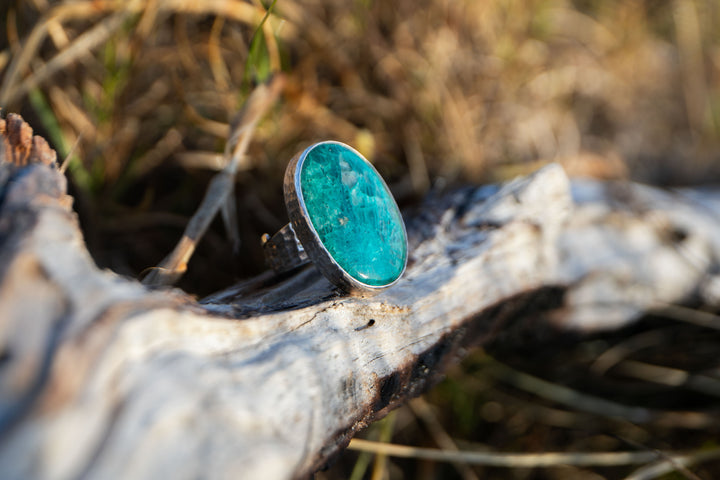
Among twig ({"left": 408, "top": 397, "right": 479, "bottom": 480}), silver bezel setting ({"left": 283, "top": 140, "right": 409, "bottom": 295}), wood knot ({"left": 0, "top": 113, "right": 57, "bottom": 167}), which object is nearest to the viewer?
wood knot ({"left": 0, "top": 113, "right": 57, "bottom": 167})

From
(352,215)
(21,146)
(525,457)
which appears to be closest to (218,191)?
(352,215)

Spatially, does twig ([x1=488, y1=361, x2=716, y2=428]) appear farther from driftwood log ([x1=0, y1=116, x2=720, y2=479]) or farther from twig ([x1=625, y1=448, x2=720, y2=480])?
driftwood log ([x1=0, y1=116, x2=720, y2=479])

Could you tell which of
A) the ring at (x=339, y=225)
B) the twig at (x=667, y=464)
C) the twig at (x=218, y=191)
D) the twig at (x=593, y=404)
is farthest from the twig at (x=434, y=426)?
the twig at (x=218, y=191)

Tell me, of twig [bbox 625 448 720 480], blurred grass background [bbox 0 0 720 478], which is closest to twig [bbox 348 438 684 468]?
twig [bbox 625 448 720 480]

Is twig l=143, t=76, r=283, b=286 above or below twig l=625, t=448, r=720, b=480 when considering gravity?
above

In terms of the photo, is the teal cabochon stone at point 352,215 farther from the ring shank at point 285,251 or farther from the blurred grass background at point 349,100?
the blurred grass background at point 349,100

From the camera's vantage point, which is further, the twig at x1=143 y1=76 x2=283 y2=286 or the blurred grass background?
the blurred grass background

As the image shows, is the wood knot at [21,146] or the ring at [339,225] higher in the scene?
the wood knot at [21,146]
